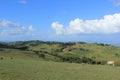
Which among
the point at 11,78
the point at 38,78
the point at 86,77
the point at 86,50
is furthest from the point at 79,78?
the point at 86,50

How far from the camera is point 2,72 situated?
119 feet

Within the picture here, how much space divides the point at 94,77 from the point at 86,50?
147209 millimetres

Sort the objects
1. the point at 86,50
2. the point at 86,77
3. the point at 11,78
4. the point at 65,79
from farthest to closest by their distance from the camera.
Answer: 1. the point at 86,50
2. the point at 86,77
3. the point at 65,79
4. the point at 11,78

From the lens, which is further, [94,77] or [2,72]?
[94,77]

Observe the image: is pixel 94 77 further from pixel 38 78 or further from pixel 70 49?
pixel 70 49

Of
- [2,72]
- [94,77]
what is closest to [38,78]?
[2,72]

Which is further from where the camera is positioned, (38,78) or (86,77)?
(86,77)

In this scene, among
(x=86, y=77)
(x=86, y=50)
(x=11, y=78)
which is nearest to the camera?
(x=11, y=78)

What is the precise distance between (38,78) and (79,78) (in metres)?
4.93

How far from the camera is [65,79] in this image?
118 feet

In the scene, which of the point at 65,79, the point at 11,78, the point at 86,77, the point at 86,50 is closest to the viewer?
the point at 11,78

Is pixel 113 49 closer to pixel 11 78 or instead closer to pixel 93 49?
pixel 93 49

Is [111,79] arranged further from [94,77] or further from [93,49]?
[93,49]

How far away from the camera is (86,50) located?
186 metres
